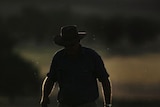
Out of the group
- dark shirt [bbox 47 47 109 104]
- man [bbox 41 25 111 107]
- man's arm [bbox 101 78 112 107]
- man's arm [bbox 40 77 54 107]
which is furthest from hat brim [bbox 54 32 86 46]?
man's arm [bbox 101 78 112 107]

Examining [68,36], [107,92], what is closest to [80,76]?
[107,92]

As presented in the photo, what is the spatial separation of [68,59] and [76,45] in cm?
21

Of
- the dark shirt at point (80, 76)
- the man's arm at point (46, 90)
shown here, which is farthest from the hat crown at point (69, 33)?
the man's arm at point (46, 90)

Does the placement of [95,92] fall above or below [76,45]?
below

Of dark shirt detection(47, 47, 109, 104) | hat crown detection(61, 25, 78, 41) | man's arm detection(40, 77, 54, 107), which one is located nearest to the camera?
dark shirt detection(47, 47, 109, 104)

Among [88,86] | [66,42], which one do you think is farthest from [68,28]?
[88,86]

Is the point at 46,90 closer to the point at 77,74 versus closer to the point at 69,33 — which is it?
the point at 77,74

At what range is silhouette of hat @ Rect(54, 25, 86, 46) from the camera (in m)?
7.41

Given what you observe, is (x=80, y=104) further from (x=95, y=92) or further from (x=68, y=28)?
(x=68, y=28)

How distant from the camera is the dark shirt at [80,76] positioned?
7355mm

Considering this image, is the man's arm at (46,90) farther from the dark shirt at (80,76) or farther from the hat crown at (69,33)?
the hat crown at (69,33)

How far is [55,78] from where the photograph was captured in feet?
25.0

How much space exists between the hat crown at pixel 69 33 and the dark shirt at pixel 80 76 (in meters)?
0.17

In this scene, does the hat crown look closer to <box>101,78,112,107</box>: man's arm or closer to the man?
the man
